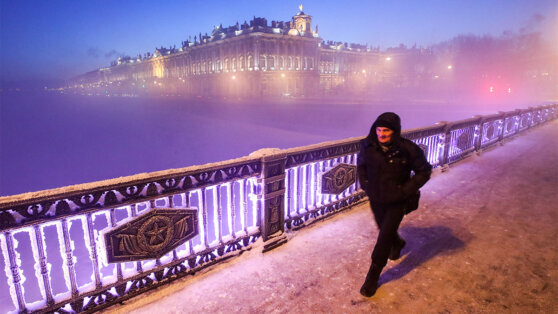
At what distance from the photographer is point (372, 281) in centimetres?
315

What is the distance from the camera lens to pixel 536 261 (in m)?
3.78

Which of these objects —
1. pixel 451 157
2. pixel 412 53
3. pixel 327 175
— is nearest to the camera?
pixel 327 175

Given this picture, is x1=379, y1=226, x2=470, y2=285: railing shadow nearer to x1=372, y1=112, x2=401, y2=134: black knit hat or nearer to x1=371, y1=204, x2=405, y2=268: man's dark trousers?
x1=371, y1=204, x2=405, y2=268: man's dark trousers

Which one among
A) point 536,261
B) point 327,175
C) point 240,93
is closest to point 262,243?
point 327,175

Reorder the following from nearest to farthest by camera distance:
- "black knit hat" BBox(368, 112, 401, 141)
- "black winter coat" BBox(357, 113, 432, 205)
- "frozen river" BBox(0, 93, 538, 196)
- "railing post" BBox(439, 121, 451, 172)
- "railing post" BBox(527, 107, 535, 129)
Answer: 1. "black knit hat" BBox(368, 112, 401, 141)
2. "black winter coat" BBox(357, 113, 432, 205)
3. "railing post" BBox(439, 121, 451, 172)
4. "railing post" BBox(527, 107, 535, 129)
5. "frozen river" BBox(0, 93, 538, 196)

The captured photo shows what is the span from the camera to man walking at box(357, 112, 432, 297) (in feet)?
9.59

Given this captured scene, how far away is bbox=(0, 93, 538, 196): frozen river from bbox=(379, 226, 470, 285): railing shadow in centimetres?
2827

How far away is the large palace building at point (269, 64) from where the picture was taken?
7538cm

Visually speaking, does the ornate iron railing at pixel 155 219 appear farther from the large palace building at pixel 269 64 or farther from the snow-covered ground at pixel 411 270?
the large palace building at pixel 269 64

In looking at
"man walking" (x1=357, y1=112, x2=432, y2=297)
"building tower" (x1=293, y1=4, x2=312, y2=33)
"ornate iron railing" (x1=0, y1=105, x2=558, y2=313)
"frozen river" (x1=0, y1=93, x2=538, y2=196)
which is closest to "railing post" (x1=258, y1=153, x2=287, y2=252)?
"ornate iron railing" (x1=0, y1=105, x2=558, y2=313)

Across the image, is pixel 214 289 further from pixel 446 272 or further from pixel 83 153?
pixel 83 153

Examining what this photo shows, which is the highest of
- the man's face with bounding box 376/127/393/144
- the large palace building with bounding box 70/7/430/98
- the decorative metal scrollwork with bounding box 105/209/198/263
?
the large palace building with bounding box 70/7/430/98

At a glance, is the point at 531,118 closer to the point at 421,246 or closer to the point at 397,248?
the point at 421,246

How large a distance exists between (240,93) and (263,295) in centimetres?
7893
